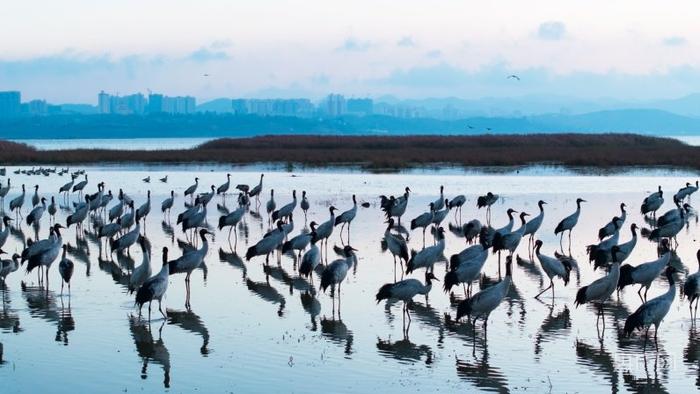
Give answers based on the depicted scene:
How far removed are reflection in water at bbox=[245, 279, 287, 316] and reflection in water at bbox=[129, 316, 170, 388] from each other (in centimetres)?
193

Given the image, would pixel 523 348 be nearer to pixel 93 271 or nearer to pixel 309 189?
pixel 93 271

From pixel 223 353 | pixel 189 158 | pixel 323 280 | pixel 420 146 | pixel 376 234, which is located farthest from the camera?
pixel 420 146

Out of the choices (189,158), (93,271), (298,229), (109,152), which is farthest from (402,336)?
(109,152)

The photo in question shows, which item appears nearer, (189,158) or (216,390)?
(216,390)

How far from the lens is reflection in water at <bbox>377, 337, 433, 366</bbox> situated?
11.3 m

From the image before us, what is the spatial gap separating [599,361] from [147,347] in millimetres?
5174

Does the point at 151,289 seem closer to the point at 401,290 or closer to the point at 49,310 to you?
the point at 49,310

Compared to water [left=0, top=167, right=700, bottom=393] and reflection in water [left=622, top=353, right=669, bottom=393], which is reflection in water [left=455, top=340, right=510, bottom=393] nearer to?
water [left=0, top=167, right=700, bottom=393]

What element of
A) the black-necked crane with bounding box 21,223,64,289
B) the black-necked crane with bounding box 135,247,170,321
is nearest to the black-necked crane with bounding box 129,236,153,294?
the black-necked crane with bounding box 135,247,170,321

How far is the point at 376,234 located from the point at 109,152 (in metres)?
42.0

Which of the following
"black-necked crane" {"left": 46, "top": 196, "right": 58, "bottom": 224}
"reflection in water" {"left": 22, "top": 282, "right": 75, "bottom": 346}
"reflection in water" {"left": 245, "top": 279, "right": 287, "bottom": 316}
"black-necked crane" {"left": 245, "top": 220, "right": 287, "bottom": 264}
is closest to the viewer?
"reflection in water" {"left": 22, "top": 282, "right": 75, "bottom": 346}

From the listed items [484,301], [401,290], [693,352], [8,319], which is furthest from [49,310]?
[693,352]

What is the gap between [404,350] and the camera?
11.6 meters

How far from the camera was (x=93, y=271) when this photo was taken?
57.2ft
